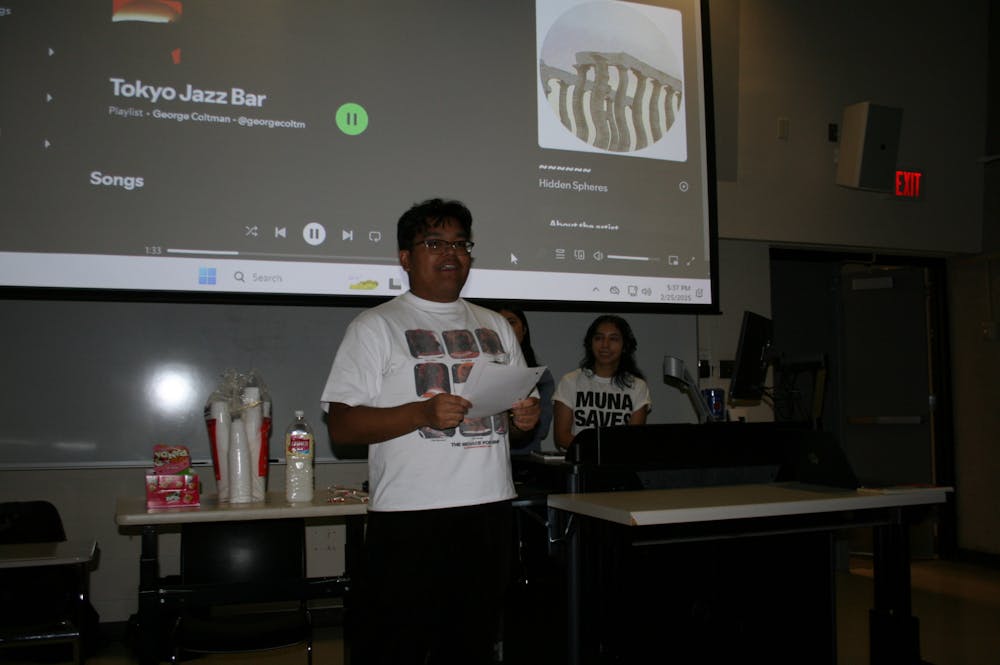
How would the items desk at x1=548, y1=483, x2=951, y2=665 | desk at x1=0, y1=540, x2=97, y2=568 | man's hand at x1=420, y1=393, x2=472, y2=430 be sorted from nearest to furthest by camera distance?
man's hand at x1=420, y1=393, x2=472, y2=430 < desk at x1=548, y1=483, x2=951, y2=665 < desk at x1=0, y1=540, x2=97, y2=568

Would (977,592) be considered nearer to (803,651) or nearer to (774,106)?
(803,651)

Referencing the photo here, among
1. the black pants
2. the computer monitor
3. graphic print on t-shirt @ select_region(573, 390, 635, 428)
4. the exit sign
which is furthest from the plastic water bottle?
the exit sign

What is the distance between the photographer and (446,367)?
1.87 m

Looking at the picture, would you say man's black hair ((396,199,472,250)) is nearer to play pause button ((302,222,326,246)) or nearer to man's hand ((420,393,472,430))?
man's hand ((420,393,472,430))

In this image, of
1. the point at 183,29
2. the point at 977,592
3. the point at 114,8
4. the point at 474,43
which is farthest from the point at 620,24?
the point at 977,592

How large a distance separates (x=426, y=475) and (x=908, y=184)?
4.54m

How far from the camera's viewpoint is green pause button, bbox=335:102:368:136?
11.4 ft

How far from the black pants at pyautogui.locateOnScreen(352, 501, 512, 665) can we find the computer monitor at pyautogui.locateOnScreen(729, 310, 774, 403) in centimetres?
120

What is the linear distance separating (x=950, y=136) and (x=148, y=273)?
488 centimetres

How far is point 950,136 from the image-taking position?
5344 millimetres

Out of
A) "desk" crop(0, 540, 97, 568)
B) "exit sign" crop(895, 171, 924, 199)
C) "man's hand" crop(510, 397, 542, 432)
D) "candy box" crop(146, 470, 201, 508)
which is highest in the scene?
"exit sign" crop(895, 171, 924, 199)

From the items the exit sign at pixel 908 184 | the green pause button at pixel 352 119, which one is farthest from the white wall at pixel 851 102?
the green pause button at pixel 352 119

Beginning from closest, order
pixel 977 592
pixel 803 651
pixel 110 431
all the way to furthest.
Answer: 1. pixel 803 651
2. pixel 110 431
3. pixel 977 592

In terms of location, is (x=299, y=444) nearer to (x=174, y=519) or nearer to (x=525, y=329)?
(x=174, y=519)
